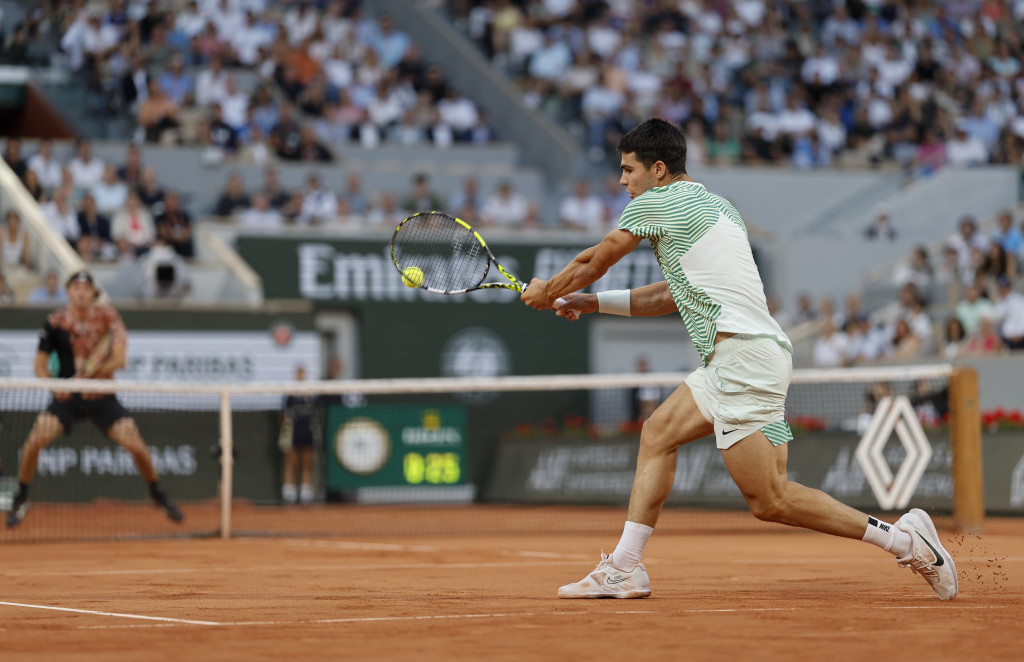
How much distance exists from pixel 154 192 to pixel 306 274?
7.71ft

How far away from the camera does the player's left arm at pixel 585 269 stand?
632 centimetres

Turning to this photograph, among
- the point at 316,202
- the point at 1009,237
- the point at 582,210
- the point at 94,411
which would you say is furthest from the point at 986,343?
the point at 94,411

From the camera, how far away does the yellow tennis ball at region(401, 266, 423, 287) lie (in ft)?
24.9

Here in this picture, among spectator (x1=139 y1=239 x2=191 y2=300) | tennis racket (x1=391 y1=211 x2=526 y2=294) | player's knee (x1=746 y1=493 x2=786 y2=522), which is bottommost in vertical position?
player's knee (x1=746 y1=493 x2=786 y2=522)

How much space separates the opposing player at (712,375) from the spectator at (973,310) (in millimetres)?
13101

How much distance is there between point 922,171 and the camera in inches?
975

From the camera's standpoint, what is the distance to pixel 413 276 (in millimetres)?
7688

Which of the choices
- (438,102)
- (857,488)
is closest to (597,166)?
(438,102)

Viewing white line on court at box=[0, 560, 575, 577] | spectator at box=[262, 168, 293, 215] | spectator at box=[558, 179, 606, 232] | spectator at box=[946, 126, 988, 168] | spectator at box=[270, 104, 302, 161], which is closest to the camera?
white line on court at box=[0, 560, 575, 577]

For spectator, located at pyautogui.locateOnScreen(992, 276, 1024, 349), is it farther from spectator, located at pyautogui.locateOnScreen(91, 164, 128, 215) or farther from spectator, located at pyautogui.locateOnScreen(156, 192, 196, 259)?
spectator, located at pyautogui.locateOnScreen(91, 164, 128, 215)

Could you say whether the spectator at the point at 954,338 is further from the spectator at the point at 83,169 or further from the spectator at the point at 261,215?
the spectator at the point at 83,169

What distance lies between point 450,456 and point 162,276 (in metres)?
4.31

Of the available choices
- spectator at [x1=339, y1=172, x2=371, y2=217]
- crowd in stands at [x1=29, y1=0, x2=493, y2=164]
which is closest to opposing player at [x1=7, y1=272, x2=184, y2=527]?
crowd in stands at [x1=29, y1=0, x2=493, y2=164]

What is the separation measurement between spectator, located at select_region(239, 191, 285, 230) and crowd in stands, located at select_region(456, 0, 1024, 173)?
235 inches
